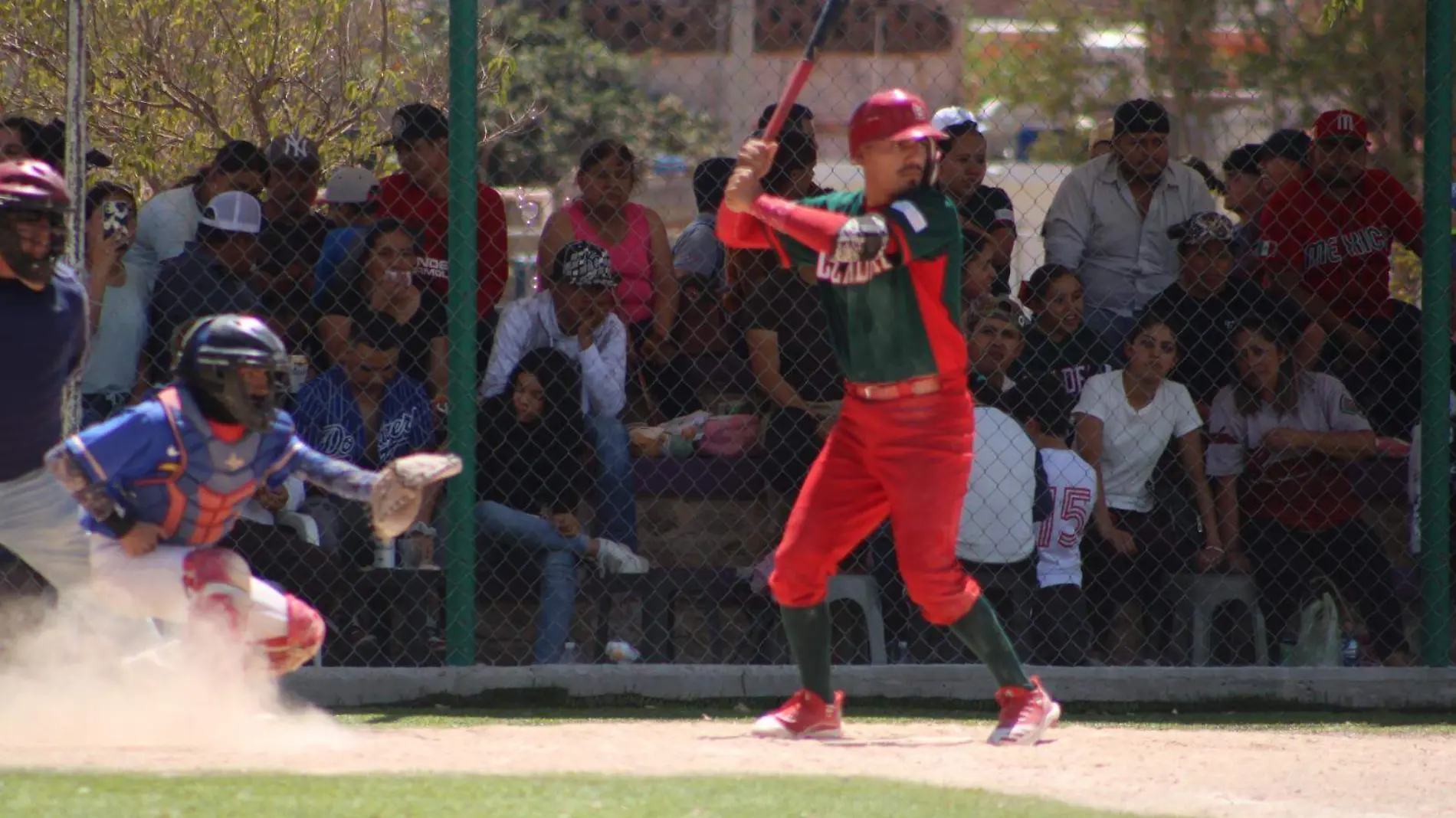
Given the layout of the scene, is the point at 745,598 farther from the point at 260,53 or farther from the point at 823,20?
the point at 260,53

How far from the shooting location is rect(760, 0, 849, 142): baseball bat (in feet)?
19.0

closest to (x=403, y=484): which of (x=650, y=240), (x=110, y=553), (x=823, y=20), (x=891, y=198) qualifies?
(x=110, y=553)

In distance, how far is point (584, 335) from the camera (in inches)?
296

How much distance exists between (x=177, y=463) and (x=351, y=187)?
2.99 m

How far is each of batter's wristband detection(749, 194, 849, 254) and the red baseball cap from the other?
3.44 m

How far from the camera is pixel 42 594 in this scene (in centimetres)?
668

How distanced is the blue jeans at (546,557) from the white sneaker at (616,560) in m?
0.10

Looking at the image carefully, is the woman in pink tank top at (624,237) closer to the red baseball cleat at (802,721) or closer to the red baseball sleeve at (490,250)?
the red baseball sleeve at (490,250)

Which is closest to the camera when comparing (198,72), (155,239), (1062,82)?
(155,239)

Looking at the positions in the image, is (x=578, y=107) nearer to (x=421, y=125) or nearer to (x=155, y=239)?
(x=421, y=125)

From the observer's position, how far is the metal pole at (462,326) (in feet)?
22.5

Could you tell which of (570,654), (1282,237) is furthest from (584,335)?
(1282,237)

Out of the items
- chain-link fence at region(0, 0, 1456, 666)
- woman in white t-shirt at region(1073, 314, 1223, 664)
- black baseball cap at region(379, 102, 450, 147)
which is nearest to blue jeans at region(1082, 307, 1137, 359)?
chain-link fence at region(0, 0, 1456, 666)

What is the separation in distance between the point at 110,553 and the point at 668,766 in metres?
1.79
